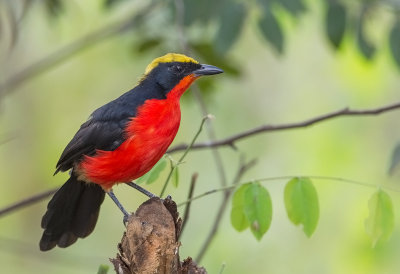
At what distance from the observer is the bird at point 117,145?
4.28 metres

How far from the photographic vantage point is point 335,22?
564 centimetres

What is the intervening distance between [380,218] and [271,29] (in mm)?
1890

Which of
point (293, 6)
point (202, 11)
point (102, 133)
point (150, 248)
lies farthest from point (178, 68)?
point (150, 248)

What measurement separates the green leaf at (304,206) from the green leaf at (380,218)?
0.81 ft

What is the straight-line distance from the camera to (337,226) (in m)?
9.23

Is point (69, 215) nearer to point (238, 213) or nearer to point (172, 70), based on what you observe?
point (172, 70)

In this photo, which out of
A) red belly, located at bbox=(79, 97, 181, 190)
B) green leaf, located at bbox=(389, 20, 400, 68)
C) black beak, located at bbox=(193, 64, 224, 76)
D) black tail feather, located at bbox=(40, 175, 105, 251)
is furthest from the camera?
green leaf, located at bbox=(389, 20, 400, 68)

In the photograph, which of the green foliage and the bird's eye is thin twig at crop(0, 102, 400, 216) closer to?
the bird's eye

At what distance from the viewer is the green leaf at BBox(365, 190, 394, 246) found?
377 cm

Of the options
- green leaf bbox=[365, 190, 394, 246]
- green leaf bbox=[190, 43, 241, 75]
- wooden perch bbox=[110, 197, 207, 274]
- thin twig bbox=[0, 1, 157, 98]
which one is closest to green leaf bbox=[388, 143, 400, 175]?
green leaf bbox=[365, 190, 394, 246]

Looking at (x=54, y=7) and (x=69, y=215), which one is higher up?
(x=54, y=7)

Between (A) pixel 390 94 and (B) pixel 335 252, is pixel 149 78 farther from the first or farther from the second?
(A) pixel 390 94

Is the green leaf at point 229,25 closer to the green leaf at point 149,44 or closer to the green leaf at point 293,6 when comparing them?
the green leaf at point 293,6

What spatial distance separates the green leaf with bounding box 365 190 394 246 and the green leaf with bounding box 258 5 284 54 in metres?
1.71
